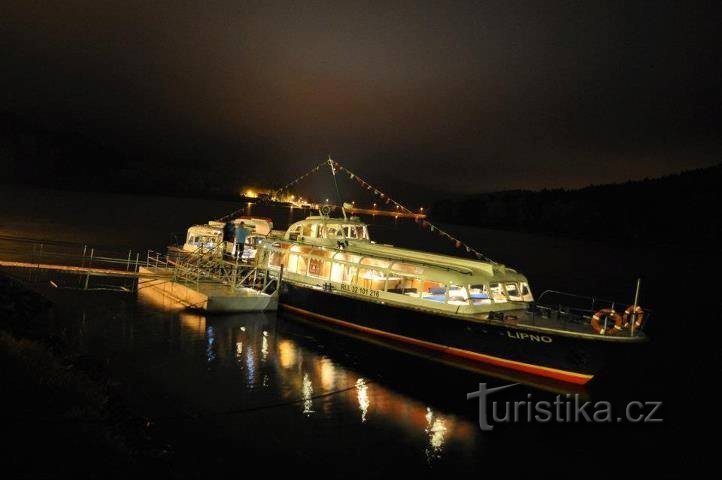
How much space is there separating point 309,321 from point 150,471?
566 inches

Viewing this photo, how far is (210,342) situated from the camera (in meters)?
18.5

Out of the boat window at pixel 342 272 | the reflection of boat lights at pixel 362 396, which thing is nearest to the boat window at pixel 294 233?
the boat window at pixel 342 272

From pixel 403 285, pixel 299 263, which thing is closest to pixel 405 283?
pixel 403 285

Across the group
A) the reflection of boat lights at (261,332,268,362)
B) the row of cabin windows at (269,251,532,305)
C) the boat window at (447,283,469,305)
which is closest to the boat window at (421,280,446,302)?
the row of cabin windows at (269,251,532,305)

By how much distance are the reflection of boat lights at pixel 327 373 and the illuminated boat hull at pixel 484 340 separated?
272cm

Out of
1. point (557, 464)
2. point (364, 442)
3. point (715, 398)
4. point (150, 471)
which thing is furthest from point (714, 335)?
point (150, 471)

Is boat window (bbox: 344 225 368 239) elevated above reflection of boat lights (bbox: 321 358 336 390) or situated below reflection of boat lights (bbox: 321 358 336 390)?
above

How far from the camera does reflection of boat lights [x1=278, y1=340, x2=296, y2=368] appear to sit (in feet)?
56.5

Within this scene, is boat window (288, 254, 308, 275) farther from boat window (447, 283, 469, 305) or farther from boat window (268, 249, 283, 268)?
boat window (447, 283, 469, 305)

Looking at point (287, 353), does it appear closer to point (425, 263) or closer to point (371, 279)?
point (371, 279)

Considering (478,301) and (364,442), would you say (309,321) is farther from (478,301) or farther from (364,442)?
(364,442)

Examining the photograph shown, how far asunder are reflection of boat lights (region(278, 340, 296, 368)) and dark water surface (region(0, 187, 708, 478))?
0.07 metres

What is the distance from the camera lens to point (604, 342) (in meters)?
15.3

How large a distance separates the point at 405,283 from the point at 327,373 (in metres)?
5.29
